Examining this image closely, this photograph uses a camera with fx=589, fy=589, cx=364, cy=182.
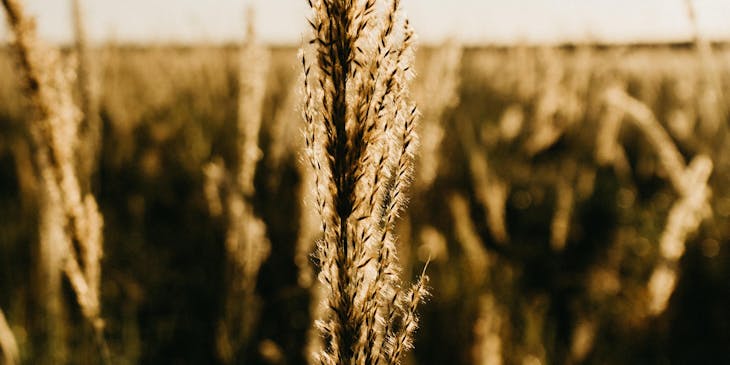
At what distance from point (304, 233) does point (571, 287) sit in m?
1.98

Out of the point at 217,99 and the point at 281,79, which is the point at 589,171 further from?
the point at 281,79

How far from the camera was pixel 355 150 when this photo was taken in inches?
22.8

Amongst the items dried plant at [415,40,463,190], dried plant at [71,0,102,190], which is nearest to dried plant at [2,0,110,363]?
dried plant at [71,0,102,190]

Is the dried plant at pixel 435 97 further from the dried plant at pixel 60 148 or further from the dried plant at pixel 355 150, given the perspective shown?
the dried plant at pixel 355 150

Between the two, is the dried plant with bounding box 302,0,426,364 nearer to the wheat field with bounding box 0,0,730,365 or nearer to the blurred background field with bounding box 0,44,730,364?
the wheat field with bounding box 0,0,730,365

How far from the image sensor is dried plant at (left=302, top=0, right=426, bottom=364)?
58cm

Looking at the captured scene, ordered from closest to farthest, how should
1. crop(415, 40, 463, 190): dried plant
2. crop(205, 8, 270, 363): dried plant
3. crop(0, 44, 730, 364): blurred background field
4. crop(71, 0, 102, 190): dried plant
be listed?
crop(71, 0, 102, 190): dried plant < crop(205, 8, 270, 363): dried plant < crop(0, 44, 730, 364): blurred background field < crop(415, 40, 463, 190): dried plant

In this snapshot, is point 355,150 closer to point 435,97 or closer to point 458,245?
point 435,97

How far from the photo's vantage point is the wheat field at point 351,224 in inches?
23.8

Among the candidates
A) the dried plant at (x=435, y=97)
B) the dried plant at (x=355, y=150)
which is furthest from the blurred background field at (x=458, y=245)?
the dried plant at (x=355, y=150)

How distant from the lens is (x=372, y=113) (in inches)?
22.9

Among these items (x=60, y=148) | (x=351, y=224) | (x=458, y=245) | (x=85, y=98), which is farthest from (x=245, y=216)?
(x=458, y=245)

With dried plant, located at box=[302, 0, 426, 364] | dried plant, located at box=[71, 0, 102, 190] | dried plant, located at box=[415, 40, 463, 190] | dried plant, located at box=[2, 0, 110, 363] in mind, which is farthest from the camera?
dried plant, located at box=[415, 40, 463, 190]

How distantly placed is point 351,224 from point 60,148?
0.74 m
